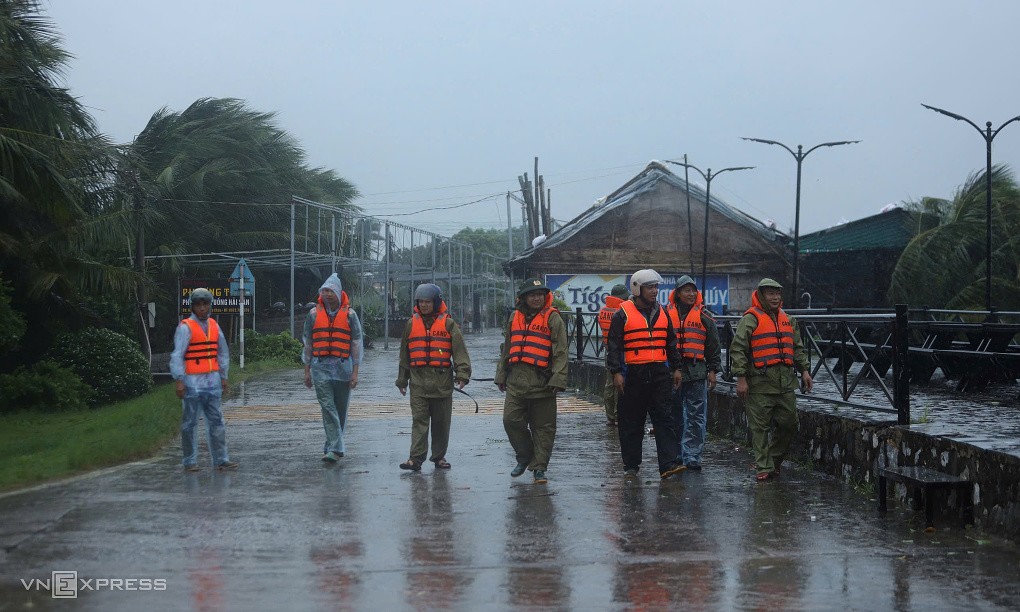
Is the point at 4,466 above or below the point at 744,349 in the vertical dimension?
below

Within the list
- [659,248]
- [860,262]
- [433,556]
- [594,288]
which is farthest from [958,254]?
[433,556]

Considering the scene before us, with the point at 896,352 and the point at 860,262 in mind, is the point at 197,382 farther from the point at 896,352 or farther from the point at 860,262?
the point at 860,262

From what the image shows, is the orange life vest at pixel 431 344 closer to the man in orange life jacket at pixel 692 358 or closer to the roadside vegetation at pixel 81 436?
the man in orange life jacket at pixel 692 358

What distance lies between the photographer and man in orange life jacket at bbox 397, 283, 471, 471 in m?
10.1

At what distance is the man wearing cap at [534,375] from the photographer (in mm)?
9562

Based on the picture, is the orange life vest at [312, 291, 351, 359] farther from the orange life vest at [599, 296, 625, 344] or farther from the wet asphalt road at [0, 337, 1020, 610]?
the orange life vest at [599, 296, 625, 344]

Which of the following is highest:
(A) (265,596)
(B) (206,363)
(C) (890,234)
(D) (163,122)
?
(D) (163,122)

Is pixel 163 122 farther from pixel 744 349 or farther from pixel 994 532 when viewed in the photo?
pixel 994 532

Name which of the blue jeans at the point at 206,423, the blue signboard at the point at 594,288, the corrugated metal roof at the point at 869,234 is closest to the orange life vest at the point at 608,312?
the blue jeans at the point at 206,423

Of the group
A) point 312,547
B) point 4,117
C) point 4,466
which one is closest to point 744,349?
point 312,547

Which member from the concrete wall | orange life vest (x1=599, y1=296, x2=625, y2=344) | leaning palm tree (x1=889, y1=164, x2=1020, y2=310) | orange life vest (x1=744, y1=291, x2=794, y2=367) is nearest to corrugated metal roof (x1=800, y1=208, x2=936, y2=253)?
leaning palm tree (x1=889, y1=164, x2=1020, y2=310)

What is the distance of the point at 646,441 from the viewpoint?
12.5m

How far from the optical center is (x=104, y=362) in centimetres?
2050

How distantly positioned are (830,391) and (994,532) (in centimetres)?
515
